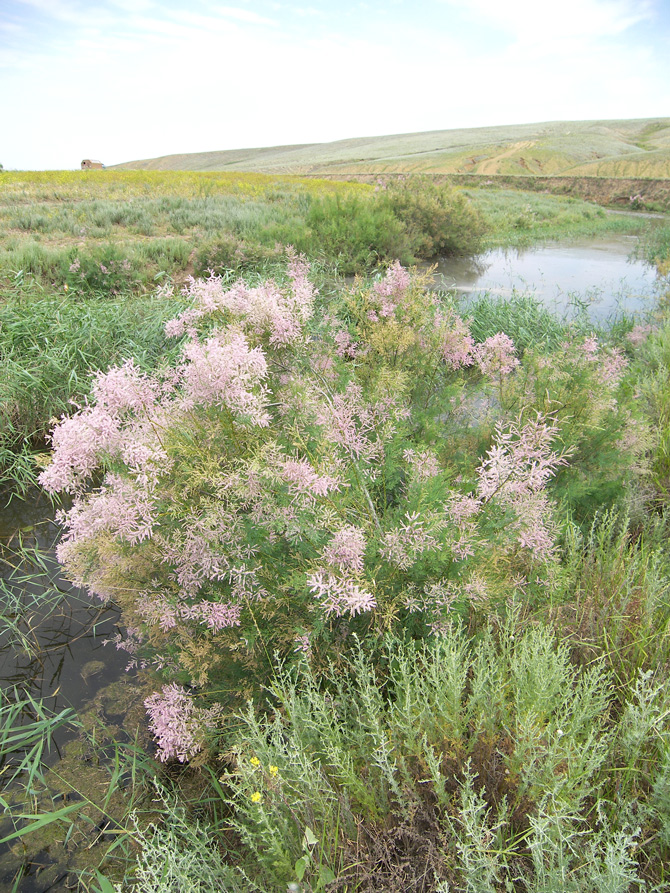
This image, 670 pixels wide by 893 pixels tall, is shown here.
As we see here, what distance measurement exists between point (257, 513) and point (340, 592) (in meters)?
0.43

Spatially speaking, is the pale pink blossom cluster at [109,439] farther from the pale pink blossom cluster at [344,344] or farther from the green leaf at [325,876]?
the pale pink blossom cluster at [344,344]

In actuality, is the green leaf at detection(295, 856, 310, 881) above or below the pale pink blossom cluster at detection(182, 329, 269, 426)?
below

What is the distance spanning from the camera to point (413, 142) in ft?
293

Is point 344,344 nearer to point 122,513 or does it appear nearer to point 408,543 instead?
point 408,543

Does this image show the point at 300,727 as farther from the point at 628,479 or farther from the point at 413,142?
the point at 413,142

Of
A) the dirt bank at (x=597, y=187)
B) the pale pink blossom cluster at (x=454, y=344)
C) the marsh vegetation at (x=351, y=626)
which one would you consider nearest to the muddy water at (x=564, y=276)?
the pale pink blossom cluster at (x=454, y=344)

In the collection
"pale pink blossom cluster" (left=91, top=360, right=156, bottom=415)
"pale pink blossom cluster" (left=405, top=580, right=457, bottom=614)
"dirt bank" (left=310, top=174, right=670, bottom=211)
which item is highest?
"dirt bank" (left=310, top=174, right=670, bottom=211)

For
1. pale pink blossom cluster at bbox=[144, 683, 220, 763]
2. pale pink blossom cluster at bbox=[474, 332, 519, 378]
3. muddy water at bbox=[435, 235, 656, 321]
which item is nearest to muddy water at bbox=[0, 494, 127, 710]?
pale pink blossom cluster at bbox=[144, 683, 220, 763]

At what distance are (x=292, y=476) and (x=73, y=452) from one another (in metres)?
0.87

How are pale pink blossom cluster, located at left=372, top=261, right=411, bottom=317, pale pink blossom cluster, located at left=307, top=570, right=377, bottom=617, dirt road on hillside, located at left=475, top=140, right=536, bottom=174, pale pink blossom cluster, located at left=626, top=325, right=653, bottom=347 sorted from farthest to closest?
dirt road on hillside, located at left=475, top=140, right=536, bottom=174, pale pink blossom cluster, located at left=626, top=325, right=653, bottom=347, pale pink blossom cluster, located at left=372, top=261, right=411, bottom=317, pale pink blossom cluster, located at left=307, top=570, right=377, bottom=617

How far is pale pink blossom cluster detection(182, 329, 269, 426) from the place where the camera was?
6.01ft

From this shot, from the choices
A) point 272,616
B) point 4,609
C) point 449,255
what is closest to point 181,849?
point 272,616

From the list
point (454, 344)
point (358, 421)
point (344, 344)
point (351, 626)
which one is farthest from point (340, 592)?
point (454, 344)

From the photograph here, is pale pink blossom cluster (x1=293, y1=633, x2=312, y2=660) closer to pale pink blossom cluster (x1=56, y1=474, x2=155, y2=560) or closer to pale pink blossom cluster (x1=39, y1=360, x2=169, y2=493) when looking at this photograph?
pale pink blossom cluster (x1=56, y1=474, x2=155, y2=560)
